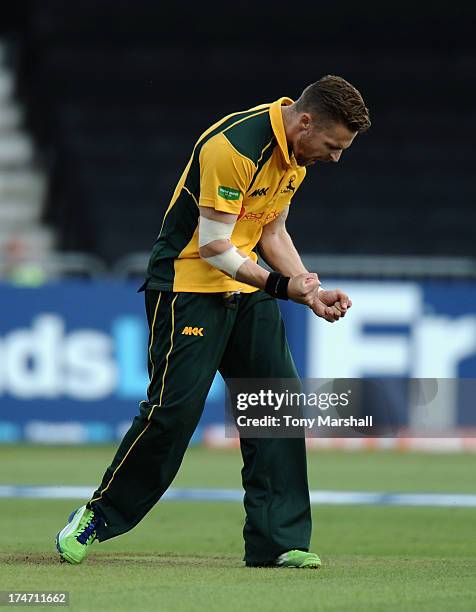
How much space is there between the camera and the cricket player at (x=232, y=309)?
600 centimetres

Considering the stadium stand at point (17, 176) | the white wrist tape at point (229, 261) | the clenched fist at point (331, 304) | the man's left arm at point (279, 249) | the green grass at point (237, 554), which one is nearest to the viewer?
the green grass at point (237, 554)

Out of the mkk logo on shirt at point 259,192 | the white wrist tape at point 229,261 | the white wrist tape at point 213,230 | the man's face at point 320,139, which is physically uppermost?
the man's face at point 320,139

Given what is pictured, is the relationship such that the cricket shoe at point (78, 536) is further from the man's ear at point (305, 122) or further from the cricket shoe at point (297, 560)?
the man's ear at point (305, 122)

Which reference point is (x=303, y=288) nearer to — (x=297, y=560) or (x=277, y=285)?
(x=277, y=285)

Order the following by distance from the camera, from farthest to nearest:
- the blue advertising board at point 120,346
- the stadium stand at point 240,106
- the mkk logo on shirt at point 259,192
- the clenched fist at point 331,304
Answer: the stadium stand at point 240,106, the blue advertising board at point 120,346, the mkk logo on shirt at point 259,192, the clenched fist at point 331,304

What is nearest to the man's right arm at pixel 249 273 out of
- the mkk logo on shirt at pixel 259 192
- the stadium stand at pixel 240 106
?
the mkk logo on shirt at pixel 259 192

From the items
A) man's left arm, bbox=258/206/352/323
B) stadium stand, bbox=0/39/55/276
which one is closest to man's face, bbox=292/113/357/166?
man's left arm, bbox=258/206/352/323

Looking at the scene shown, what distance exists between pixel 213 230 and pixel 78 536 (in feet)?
4.62

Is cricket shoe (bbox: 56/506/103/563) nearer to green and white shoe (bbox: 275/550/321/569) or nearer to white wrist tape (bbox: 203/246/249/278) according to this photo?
green and white shoe (bbox: 275/550/321/569)

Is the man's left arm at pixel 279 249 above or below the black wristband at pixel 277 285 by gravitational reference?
above

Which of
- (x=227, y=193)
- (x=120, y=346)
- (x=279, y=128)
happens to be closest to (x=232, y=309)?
(x=227, y=193)

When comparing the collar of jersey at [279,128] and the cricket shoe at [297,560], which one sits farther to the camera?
the cricket shoe at [297,560]

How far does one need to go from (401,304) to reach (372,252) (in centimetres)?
659

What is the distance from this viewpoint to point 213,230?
603 cm
